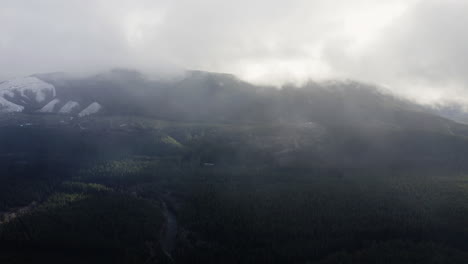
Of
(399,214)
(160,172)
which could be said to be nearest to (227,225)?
(399,214)

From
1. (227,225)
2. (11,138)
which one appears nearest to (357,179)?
(227,225)

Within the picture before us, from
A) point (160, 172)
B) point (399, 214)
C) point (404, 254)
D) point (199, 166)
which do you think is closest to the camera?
point (404, 254)

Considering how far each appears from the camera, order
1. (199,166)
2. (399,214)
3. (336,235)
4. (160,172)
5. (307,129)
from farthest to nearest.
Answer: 1. (307,129)
2. (199,166)
3. (160,172)
4. (399,214)
5. (336,235)

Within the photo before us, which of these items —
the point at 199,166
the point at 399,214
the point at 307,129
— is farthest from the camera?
the point at 307,129

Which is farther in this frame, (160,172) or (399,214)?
(160,172)

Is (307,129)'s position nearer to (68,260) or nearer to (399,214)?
(399,214)

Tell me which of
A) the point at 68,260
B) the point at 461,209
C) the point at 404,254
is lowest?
the point at 68,260

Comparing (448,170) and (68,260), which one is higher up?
(448,170)

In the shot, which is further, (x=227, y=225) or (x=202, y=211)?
(x=202, y=211)

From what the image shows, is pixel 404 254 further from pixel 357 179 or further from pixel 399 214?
pixel 357 179
